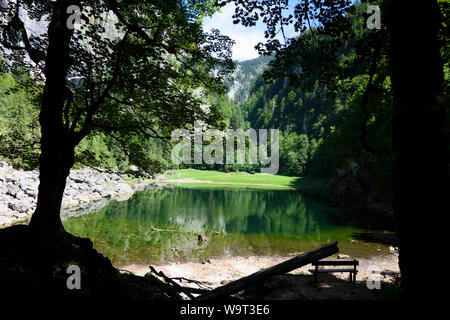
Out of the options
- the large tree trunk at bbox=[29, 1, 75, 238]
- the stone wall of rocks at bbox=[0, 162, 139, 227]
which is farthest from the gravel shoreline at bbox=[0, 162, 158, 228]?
the large tree trunk at bbox=[29, 1, 75, 238]

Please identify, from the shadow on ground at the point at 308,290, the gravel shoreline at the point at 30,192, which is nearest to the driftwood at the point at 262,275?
the shadow on ground at the point at 308,290

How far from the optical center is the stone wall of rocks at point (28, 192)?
23.3 metres

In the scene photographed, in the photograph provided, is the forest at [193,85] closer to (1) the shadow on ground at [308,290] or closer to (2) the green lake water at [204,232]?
(1) the shadow on ground at [308,290]

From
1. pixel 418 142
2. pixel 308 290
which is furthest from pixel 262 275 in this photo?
pixel 418 142

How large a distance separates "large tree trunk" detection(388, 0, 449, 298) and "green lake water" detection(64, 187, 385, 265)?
50.6 feet

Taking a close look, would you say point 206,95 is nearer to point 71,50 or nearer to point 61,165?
point 71,50

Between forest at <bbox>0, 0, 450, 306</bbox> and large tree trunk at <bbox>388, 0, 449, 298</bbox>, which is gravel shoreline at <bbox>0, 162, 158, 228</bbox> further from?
large tree trunk at <bbox>388, 0, 449, 298</bbox>

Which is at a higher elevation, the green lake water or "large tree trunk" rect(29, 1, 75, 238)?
"large tree trunk" rect(29, 1, 75, 238)

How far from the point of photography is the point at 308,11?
535cm

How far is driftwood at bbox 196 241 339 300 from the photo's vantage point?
5512 millimetres

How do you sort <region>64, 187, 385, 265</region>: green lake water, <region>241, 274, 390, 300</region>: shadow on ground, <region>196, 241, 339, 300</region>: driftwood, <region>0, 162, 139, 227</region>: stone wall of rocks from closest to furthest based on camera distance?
<region>196, 241, 339, 300</region>: driftwood, <region>241, 274, 390, 300</region>: shadow on ground, <region>64, 187, 385, 265</region>: green lake water, <region>0, 162, 139, 227</region>: stone wall of rocks

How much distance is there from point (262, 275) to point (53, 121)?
721 cm

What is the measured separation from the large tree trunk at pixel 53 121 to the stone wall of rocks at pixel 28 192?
56.0 ft

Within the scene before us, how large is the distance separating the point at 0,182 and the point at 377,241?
3958 cm
